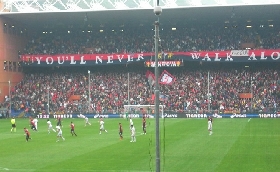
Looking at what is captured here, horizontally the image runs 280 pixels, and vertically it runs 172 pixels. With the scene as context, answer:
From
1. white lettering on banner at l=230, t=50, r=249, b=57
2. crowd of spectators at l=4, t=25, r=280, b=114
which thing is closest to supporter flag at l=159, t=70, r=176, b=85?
crowd of spectators at l=4, t=25, r=280, b=114

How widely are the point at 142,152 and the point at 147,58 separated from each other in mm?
46269

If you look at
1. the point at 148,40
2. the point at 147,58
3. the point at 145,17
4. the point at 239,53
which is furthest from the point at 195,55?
the point at 145,17

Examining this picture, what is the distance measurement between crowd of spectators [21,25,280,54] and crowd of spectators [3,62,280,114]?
3.50 metres

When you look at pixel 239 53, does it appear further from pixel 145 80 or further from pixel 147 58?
pixel 145 80

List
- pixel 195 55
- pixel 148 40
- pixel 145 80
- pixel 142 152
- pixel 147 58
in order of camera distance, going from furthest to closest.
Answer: pixel 148 40, pixel 145 80, pixel 147 58, pixel 195 55, pixel 142 152

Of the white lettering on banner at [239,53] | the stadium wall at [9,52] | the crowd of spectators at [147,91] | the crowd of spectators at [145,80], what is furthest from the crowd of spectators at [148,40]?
the crowd of spectators at [147,91]

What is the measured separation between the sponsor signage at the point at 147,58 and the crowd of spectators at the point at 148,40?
6.67ft

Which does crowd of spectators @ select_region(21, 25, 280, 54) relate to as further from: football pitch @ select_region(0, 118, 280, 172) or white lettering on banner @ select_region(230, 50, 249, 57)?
football pitch @ select_region(0, 118, 280, 172)

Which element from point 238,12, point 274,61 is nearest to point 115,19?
point 238,12

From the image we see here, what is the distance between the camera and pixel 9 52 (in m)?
77.4

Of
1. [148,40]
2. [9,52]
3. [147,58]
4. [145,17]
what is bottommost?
[147,58]

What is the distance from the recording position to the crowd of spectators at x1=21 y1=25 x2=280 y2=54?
78.9 metres

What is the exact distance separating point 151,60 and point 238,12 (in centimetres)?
1386

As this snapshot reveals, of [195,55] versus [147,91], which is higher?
[195,55]
